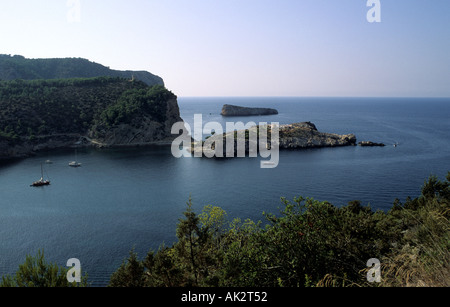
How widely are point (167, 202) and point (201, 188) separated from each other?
9001mm

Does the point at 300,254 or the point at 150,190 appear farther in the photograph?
the point at 150,190

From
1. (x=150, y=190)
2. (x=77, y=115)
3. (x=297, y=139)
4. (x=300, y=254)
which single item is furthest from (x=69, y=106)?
(x=300, y=254)

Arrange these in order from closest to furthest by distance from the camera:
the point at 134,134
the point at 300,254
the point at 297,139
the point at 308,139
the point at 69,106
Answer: the point at 300,254 → the point at 297,139 → the point at 308,139 → the point at 134,134 → the point at 69,106

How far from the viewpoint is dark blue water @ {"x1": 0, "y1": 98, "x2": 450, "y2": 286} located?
37.0 metres

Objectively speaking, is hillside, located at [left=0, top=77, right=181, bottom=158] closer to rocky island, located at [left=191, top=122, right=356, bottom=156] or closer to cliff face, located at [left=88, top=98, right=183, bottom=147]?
cliff face, located at [left=88, top=98, right=183, bottom=147]

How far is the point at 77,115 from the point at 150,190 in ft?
234

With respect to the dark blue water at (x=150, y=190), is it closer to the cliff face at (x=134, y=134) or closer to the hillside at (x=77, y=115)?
the hillside at (x=77, y=115)

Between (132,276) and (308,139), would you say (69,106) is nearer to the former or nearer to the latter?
(308,139)

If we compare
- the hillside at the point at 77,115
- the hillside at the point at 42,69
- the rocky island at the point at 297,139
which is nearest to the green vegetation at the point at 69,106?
the hillside at the point at 77,115

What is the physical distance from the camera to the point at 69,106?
11444 cm

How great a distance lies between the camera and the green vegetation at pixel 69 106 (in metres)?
99.6

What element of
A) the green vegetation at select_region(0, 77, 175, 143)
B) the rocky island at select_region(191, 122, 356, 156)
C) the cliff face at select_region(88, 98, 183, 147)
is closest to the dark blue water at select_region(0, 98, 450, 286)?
the rocky island at select_region(191, 122, 356, 156)
